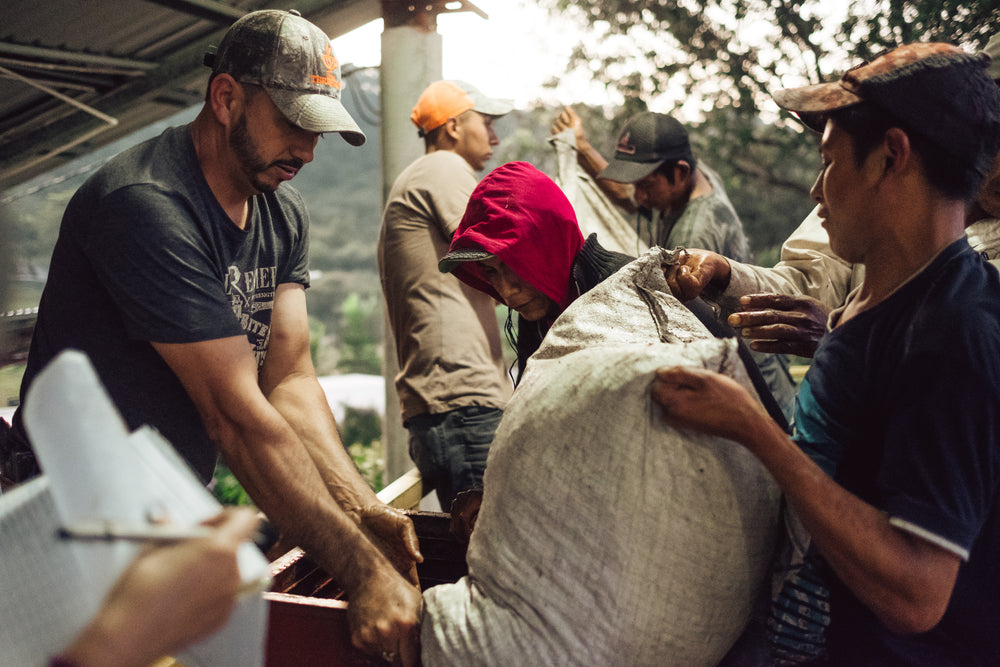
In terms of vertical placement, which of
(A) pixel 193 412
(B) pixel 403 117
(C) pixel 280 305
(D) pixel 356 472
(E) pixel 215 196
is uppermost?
(B) pixel 403 117

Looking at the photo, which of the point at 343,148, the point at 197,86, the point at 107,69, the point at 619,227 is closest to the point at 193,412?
the point at 619,227

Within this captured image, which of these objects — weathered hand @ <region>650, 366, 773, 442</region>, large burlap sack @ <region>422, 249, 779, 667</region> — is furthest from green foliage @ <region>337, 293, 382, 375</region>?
weathered hand @ <region>650, 366, 773, 442</region>

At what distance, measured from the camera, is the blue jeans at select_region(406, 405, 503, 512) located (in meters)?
2.82

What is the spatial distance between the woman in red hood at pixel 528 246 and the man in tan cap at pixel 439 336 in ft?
3.06

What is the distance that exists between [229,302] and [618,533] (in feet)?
3.40

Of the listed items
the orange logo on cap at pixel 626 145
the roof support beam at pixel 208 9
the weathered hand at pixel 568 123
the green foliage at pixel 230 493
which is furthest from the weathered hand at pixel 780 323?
the green foliage at pixel 230 493

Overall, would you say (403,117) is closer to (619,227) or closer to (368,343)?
(619,227)

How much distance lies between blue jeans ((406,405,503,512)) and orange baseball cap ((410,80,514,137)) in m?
1.34

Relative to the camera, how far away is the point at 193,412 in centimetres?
185

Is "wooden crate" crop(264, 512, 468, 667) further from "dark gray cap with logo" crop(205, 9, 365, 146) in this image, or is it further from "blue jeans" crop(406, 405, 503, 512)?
"blue jeans" crop(406, 405, 503, 512)

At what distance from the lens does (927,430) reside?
3.44ft

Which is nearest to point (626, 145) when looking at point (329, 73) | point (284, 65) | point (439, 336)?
point (439, 336)

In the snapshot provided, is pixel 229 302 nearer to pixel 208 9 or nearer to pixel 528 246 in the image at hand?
pixel 528 246

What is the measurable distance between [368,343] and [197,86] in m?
8.90
